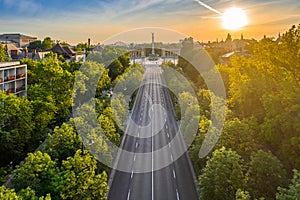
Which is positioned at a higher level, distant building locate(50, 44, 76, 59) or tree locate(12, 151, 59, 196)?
distant building locate(50, 44, 76, 59)

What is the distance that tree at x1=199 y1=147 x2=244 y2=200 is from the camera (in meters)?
13.9

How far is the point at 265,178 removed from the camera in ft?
46.1

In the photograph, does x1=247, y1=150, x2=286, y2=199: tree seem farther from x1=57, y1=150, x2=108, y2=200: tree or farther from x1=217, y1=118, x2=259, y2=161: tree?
x1=57, y1=150, x2=108, y2=200: tree

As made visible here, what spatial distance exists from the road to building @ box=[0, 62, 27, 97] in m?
12.4

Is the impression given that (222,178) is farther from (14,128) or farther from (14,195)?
(14,128)

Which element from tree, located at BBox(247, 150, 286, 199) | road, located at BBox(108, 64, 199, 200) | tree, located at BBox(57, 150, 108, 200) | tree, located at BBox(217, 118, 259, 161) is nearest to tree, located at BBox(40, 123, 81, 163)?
tree, located at BBox(57, 150, 108, 200)

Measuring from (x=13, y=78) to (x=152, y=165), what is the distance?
1915 centimetres

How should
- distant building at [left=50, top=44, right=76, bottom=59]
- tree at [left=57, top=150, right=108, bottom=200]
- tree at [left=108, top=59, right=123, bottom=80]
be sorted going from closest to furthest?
tree at [left=57, top=150, right=108, bottom=200] → tree at [left=108, top=59, right=123, bottom=80] → distant building at [left=50, top=44, right=76, bottom=59]

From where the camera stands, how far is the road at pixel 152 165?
1841cm

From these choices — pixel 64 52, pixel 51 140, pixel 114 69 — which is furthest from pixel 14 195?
pixel 64 52

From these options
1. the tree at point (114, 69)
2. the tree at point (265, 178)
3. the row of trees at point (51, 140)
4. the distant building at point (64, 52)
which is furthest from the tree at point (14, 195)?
the distant building at point (64, 52)

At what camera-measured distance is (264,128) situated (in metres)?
20.3

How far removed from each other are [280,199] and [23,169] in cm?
978

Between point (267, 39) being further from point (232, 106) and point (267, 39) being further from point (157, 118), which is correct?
point (157, 118)
